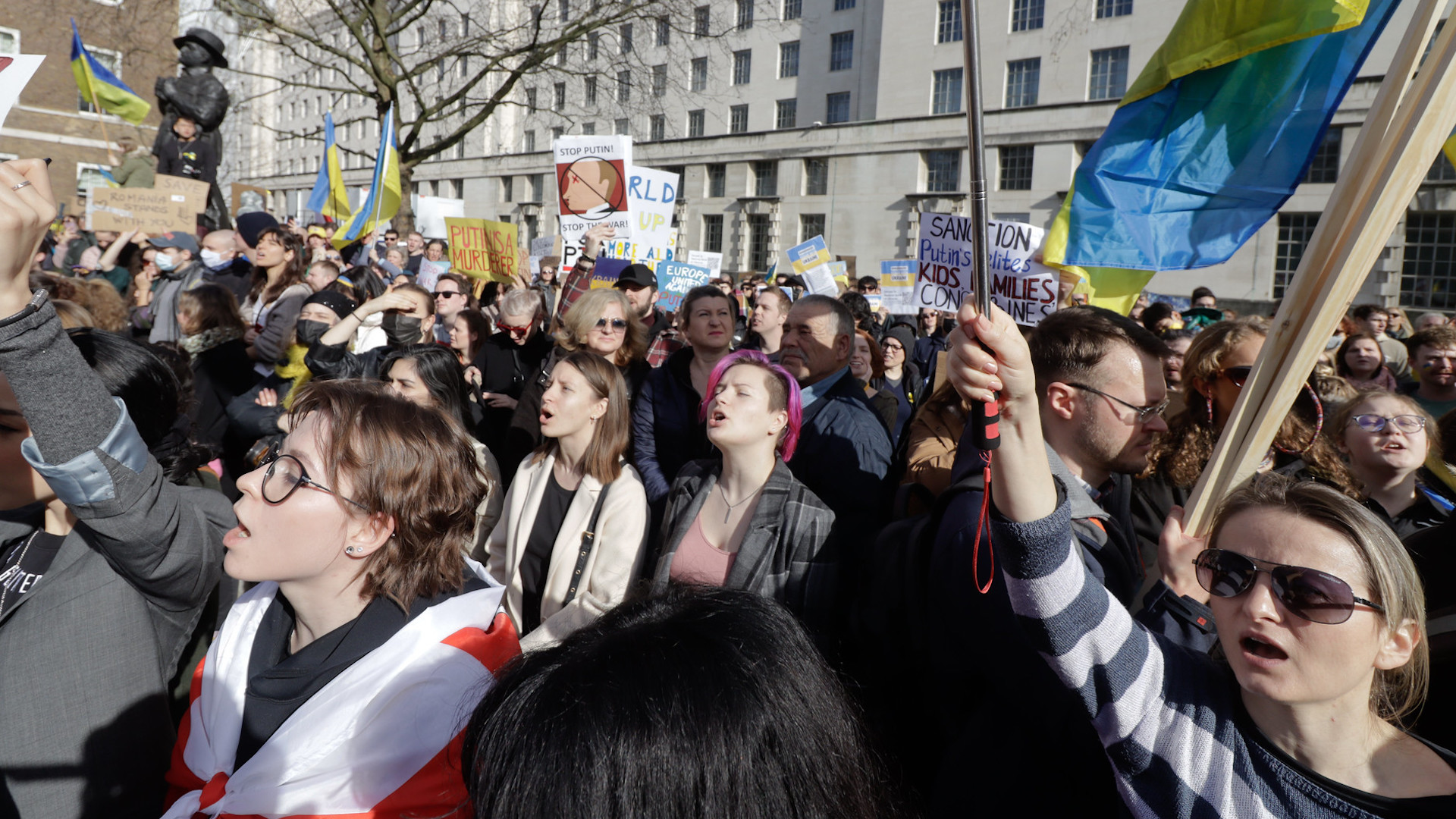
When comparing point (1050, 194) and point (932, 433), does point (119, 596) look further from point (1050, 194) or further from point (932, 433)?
point (1050, 194)

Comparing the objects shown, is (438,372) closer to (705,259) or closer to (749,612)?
(749,612)

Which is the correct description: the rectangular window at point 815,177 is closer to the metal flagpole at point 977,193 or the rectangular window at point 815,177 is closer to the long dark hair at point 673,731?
the metal flagpole at point 977,193

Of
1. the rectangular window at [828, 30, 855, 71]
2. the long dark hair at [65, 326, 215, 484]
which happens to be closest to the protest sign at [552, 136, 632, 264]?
the long dark hair at [65, 326, 215, 484]

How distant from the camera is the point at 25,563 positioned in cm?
187

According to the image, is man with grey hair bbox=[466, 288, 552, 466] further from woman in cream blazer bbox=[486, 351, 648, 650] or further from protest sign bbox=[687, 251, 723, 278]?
protest sign bbox=[687, 251, 723, 278]

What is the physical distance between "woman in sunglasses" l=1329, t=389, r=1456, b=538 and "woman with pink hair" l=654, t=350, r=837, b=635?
1990 millimetres

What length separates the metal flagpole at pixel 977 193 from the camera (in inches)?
51.4

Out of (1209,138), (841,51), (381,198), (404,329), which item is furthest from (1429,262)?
(404,329)

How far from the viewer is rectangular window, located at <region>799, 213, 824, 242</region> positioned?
3616 cm

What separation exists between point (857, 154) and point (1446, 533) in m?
34.1

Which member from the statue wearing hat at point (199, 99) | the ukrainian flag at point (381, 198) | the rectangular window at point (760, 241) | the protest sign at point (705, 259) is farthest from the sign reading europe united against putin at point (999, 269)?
the rectangular window at point (760, 241)

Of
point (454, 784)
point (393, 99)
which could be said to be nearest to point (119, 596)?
point (454, 784)

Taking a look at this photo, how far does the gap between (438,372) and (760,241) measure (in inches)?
1395

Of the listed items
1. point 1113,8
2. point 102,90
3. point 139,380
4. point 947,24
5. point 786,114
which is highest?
point 947,24
